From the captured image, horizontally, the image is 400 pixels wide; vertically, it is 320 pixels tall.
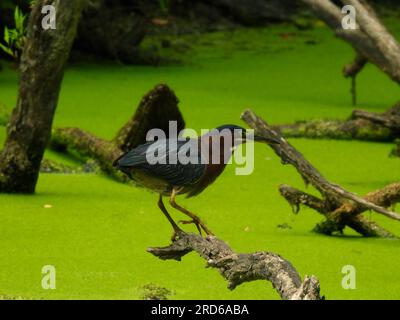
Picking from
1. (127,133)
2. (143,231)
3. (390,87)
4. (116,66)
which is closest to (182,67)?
(116,66)

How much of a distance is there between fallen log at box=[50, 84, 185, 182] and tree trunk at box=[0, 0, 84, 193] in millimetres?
584

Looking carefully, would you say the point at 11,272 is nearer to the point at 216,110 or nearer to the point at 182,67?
the point at 216,110

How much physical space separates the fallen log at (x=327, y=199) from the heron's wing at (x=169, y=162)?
136cm

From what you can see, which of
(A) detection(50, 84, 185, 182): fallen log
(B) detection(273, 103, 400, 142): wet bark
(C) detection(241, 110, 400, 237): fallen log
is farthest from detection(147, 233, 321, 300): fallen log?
(B) detection(273, 103, 400, 142): wet bark

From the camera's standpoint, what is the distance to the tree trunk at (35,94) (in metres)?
5.52

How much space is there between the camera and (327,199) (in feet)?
17.0

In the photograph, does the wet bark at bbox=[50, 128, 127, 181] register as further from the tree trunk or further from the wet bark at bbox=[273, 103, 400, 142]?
the wet bark at bbox=[273, 103, 400, 142]

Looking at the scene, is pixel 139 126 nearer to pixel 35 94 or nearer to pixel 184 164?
pixel 35 94

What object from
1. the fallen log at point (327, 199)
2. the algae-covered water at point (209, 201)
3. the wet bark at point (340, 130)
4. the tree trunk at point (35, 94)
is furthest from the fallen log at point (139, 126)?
the fallen log at point (327, 199)

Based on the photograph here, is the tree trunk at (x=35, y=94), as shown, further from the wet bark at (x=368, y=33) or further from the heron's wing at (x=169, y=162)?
the heron's wing at (x=169, y=162)

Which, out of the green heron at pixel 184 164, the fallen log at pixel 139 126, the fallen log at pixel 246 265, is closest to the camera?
the fallen log at pixel 246 265

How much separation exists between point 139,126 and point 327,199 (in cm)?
145

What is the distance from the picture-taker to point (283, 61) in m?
9.77

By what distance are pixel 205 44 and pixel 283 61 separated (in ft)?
2.99
